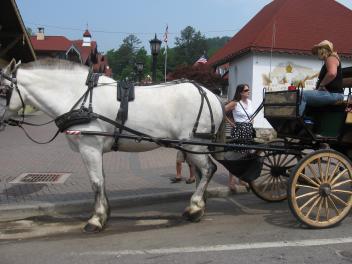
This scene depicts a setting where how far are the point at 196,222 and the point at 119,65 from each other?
130 metres

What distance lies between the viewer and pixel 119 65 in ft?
438

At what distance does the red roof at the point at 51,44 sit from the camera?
5309 cm

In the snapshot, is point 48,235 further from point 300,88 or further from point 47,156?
point 47,156

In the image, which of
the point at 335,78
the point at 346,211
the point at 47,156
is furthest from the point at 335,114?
the point at 47,156

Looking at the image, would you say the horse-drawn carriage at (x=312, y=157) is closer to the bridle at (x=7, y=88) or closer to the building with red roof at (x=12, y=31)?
the bridle at (x=7, y=88)

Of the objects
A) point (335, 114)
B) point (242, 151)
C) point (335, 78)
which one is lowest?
point (242, 151)

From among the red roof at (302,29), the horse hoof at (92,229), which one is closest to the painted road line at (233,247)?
the horse hoof at (92,229)

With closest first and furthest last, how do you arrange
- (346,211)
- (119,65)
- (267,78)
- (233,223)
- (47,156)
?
(346,211) → (233,223) → (47,156) → (267,78) → (119,65)

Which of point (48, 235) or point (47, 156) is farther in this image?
point (47, 156)

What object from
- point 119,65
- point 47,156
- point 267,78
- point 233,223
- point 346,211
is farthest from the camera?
point 119,65

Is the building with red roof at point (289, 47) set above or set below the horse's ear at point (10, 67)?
above

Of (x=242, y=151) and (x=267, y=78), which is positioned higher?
(x=267, y=78)

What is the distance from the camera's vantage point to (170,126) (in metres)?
6.29

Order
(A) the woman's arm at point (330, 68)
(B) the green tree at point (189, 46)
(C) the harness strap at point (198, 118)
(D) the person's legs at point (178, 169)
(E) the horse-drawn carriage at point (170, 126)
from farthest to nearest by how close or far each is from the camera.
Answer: (B) the green tree at point (189, 46) → (D) the person's legs at point (178, 169) → (C) the harness strap at point (198, 118) → (A) the woman's arm at point (330, 68) → (E) the horse-drawn carriage at point (170, 126)
